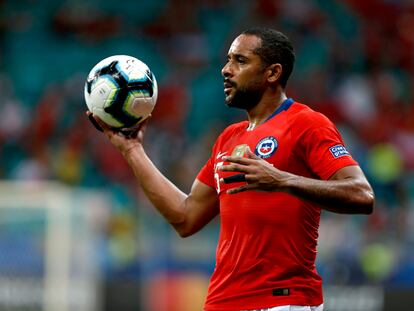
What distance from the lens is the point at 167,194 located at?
492 cm

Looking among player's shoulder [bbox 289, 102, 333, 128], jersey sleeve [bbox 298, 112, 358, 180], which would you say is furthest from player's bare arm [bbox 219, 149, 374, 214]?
player's shoulder [bbox 289, 102, 333, 128]

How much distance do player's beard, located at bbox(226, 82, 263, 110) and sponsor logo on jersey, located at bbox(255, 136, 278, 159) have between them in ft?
0.98

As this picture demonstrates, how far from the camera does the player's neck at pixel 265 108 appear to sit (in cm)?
462

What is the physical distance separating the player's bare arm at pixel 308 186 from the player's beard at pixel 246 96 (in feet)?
2.29

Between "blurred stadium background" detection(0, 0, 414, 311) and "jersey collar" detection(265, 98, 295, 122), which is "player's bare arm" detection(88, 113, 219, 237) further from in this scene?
"blurred stadium background" detection(0, 0, 414, 311)

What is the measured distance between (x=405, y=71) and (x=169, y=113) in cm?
368

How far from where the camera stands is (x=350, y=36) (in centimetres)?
1415

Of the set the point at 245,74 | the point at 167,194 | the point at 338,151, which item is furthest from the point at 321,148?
the point at 167,194

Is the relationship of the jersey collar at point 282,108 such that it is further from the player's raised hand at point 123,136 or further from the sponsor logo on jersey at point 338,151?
the player's raised hand at point 123,136

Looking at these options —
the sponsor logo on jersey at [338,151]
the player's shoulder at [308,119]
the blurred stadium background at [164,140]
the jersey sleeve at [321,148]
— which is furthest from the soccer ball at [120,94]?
→ the blurred stadium background at [164,140]

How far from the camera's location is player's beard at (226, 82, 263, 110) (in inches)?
181

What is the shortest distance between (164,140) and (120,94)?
26.1 feet

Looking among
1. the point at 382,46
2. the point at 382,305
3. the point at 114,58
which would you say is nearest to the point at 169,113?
the point at 382,46

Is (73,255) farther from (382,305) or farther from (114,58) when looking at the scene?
(114,58)
